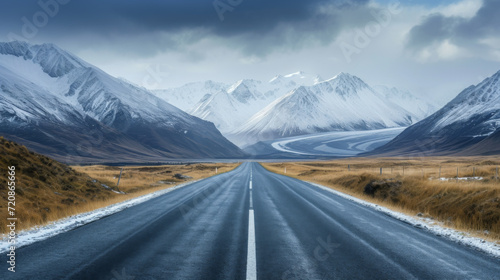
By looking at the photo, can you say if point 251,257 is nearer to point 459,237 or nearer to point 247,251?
point 247,251

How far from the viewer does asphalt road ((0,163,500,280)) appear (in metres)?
5.59

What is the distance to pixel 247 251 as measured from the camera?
676 cm

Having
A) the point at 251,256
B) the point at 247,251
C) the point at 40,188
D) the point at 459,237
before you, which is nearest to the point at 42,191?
the point at 40,188

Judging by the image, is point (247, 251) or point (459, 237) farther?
point (459, 237)

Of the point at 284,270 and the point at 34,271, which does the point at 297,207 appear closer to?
the point at 284,270

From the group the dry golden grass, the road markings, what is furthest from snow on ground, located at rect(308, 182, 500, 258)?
the dry golden grass

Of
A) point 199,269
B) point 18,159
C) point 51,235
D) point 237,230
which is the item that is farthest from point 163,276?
point 18,159

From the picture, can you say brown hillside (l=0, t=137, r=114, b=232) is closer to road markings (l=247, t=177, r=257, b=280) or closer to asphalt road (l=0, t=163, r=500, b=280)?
asphalt road (l=0, t=163, r=500, b=280)

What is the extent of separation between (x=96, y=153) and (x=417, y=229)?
536ft

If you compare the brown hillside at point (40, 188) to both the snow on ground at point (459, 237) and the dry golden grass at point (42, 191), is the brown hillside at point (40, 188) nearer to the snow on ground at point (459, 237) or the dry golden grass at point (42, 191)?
the dry golden grass at point (42, 191)

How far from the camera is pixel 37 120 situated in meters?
172

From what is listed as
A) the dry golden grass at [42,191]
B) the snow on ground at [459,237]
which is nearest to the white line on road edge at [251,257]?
the snow on ground at [459,237]

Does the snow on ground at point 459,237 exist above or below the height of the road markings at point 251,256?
above

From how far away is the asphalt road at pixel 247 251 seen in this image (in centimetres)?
559
